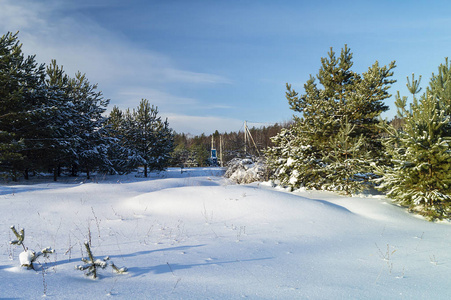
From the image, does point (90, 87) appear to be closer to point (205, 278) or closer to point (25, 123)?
point (25, 123)

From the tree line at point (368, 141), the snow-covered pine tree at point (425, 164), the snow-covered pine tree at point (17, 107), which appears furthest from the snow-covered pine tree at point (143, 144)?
the snow-covered pine tree at point (425, 164)

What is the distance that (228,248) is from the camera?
163 inches

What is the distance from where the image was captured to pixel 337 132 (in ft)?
35.7

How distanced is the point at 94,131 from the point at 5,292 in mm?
19170

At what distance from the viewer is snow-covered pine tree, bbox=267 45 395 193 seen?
385 inches

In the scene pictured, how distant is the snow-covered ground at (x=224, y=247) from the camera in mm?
2705

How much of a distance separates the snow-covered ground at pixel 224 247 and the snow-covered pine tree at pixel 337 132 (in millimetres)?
2129

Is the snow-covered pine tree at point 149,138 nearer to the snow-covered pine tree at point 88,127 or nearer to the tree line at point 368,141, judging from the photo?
the snow-covered pine tree at point 88,127

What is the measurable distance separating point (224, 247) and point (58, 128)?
15.1m

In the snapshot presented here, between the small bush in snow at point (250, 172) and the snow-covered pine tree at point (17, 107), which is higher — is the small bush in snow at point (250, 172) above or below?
below

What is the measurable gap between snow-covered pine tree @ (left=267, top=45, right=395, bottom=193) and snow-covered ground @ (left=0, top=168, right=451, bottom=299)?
2129 millimetres

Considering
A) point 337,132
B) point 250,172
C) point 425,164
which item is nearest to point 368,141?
point 337,132

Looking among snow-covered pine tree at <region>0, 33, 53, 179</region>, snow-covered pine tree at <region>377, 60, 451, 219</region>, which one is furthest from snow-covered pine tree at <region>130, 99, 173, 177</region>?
snow-covered pine tree at <region>377, 60, 451, 219</region>

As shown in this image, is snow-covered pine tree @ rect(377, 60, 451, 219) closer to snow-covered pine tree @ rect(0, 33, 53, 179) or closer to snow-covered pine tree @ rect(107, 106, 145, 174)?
snow-covered pine tree @ rect(0, 33, 53, 179)
